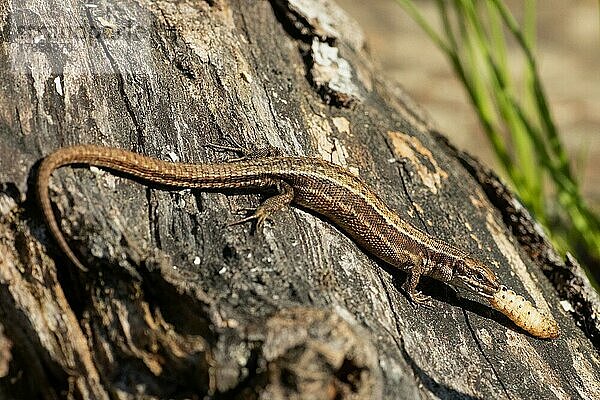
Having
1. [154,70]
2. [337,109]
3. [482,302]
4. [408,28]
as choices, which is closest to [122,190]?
[154,70]

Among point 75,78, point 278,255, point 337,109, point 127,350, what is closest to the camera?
point 127,350

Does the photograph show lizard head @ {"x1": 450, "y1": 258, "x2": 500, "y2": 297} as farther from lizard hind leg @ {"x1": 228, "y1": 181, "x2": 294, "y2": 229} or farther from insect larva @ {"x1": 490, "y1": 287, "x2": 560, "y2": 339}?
lizard hind leg @ {"x1": 228, "y1": 181, "x2": 294, "y2": 229}

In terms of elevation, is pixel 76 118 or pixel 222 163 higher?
pixel 76 118

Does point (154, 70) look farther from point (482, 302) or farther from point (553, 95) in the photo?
point (553, 95)

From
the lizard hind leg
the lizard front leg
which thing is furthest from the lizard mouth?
the lizard hind leg

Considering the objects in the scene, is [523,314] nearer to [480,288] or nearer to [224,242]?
[480,288]

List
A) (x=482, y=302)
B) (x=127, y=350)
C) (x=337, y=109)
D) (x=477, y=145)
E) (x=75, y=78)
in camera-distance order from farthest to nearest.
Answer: (x=477, y=145) < (x=337, y=109) < (x=482, y=302) < (x=75, y=78) < (x=127, y=350)

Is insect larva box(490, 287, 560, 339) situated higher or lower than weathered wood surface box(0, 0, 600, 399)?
lower

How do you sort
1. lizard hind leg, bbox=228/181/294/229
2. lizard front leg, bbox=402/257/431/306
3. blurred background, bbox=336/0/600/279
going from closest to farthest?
lizard hind leg, bbox=228/181/294/229 < lizard front leg, bbox=402/257/431/306 < blurred background, bbox=336/0/600/279
